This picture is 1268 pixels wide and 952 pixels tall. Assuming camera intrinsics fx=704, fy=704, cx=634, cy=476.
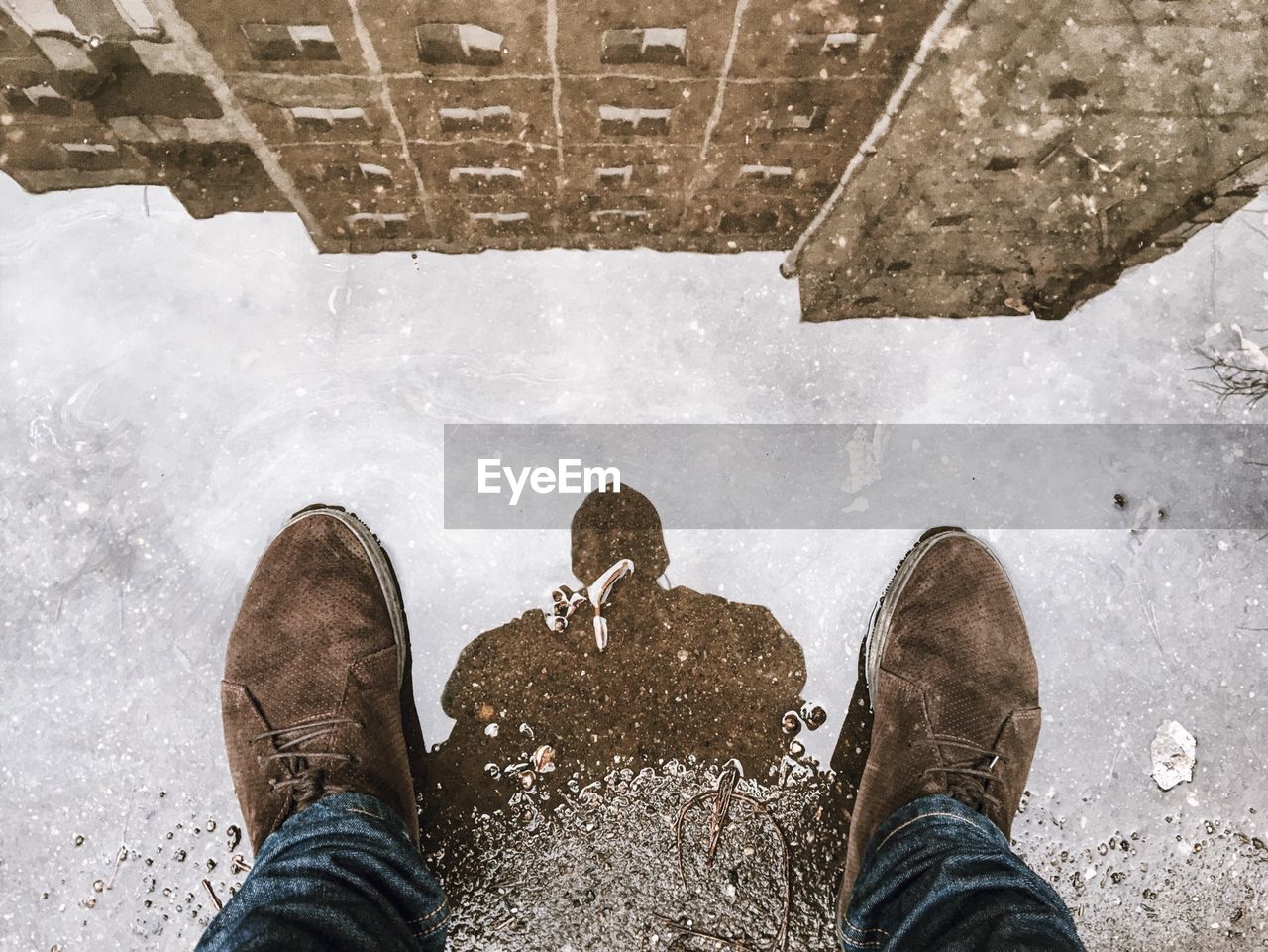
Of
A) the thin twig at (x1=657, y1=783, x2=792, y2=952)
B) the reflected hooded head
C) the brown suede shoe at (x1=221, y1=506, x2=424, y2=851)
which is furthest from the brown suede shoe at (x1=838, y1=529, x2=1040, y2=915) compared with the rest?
the brown suede shoe at (x1=221, y1=506, x2=424, y2=851)

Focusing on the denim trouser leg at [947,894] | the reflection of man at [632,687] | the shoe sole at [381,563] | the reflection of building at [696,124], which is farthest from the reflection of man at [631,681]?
the reflection of building at [696,124]

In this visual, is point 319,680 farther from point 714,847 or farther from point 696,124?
point 696,124

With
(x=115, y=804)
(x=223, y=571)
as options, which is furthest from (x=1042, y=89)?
(x=115, y=804)

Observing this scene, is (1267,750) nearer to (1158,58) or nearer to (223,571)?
(1158,58)

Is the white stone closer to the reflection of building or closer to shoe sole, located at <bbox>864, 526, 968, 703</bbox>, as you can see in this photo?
shoe sole, located at <bbox>864, 526, 968, 703</bbox>

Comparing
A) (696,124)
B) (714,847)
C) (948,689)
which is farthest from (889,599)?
(696,124)

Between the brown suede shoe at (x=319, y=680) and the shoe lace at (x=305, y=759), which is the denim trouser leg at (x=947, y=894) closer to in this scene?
the brown suede shoe at (x=319, y=680)

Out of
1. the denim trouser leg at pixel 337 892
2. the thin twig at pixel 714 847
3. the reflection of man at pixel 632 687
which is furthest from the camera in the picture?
the thin twig at pixel 714 847
